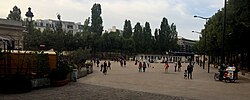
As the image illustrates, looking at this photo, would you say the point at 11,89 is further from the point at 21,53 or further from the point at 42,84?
the point at 21,53

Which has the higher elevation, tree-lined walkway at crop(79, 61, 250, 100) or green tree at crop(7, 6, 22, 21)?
green tree at crop(7, 6, 22, 21)

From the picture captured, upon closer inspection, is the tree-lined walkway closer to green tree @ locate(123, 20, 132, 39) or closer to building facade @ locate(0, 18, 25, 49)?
building facade @ locate(0, 18, 25, 49)

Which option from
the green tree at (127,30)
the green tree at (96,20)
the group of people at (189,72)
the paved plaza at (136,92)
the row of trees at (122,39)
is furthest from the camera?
the green tree at (127,30)

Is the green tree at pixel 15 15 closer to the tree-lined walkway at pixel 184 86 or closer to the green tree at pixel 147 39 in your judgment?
the green tree at pixel 147 39

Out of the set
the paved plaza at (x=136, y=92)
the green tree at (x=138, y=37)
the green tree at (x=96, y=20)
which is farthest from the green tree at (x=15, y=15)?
the paved plaza at (x=136, y=92)

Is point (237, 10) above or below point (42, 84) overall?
above

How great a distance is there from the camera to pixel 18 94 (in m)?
18.4

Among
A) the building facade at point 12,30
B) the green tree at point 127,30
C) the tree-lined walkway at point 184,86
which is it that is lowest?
the tree-lined walkway at point 184,86

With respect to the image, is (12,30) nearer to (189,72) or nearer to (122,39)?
(189,72)

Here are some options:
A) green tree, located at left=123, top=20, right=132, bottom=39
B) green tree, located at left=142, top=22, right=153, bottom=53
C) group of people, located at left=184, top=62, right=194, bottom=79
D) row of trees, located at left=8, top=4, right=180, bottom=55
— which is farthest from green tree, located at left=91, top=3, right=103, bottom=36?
group of people, located at left=184, top=62, right=194, bottom=79

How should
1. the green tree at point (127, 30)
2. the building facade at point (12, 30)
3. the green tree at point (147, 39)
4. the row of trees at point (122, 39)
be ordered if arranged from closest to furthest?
the building facade at point (12, 30) → the row of trees at point (122, 39) → the green tree at point (127, 30) → the green tree at point (147, 39)

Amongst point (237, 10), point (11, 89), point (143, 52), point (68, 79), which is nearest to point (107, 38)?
point (143, 52)

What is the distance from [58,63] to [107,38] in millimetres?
98321

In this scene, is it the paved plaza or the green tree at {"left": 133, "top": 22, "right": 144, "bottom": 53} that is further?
the green tree at {"left": 133, "top": 22, "right": 144, "bottom": 53}
